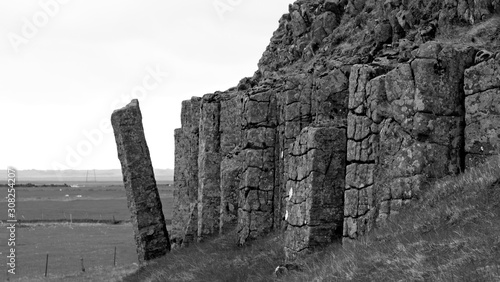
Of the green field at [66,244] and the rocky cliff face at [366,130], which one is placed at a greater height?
the rocky cliff face at [366,130]

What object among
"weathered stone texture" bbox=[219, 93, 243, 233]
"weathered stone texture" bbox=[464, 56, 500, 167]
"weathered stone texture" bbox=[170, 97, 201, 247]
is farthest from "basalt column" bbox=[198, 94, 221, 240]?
"weathered stone texture" bbox=[464, 56, 500, 167]

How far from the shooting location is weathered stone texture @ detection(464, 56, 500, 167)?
51.0 ft

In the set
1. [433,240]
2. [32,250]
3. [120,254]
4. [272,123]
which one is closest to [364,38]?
[272,123]

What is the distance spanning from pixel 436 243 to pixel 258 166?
15274 millimetres

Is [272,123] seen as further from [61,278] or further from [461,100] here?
[61,278]

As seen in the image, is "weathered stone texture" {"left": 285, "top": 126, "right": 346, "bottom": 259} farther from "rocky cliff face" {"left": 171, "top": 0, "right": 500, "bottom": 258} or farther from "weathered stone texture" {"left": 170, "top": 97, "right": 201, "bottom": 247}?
"weathered stone texture" {"left": 170, "top": 97, "right": 201, "bottom": 247}

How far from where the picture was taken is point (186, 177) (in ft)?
140

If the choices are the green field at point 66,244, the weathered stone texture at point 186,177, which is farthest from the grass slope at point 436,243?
the green field at point 66,244

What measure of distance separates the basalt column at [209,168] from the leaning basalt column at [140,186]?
3449mm

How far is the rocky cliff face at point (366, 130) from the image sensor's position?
53.9 feet

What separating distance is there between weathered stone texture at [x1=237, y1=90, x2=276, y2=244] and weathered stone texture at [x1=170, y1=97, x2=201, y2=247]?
32.2 feet

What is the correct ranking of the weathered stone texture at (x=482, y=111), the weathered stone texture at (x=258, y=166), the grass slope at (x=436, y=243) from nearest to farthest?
1. the grass slope at (x=436, y=243)
2. the weathered stone texture at (x=482, y=111)
3. the weathered stone texture at (x=258, y=166)

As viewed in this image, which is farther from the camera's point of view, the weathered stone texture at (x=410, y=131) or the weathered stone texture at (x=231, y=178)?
the weathered stone texture at (x=231, y=178)

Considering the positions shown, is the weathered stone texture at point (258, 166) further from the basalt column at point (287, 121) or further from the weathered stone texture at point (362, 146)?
the weathered stone texture at point (362, 146)
